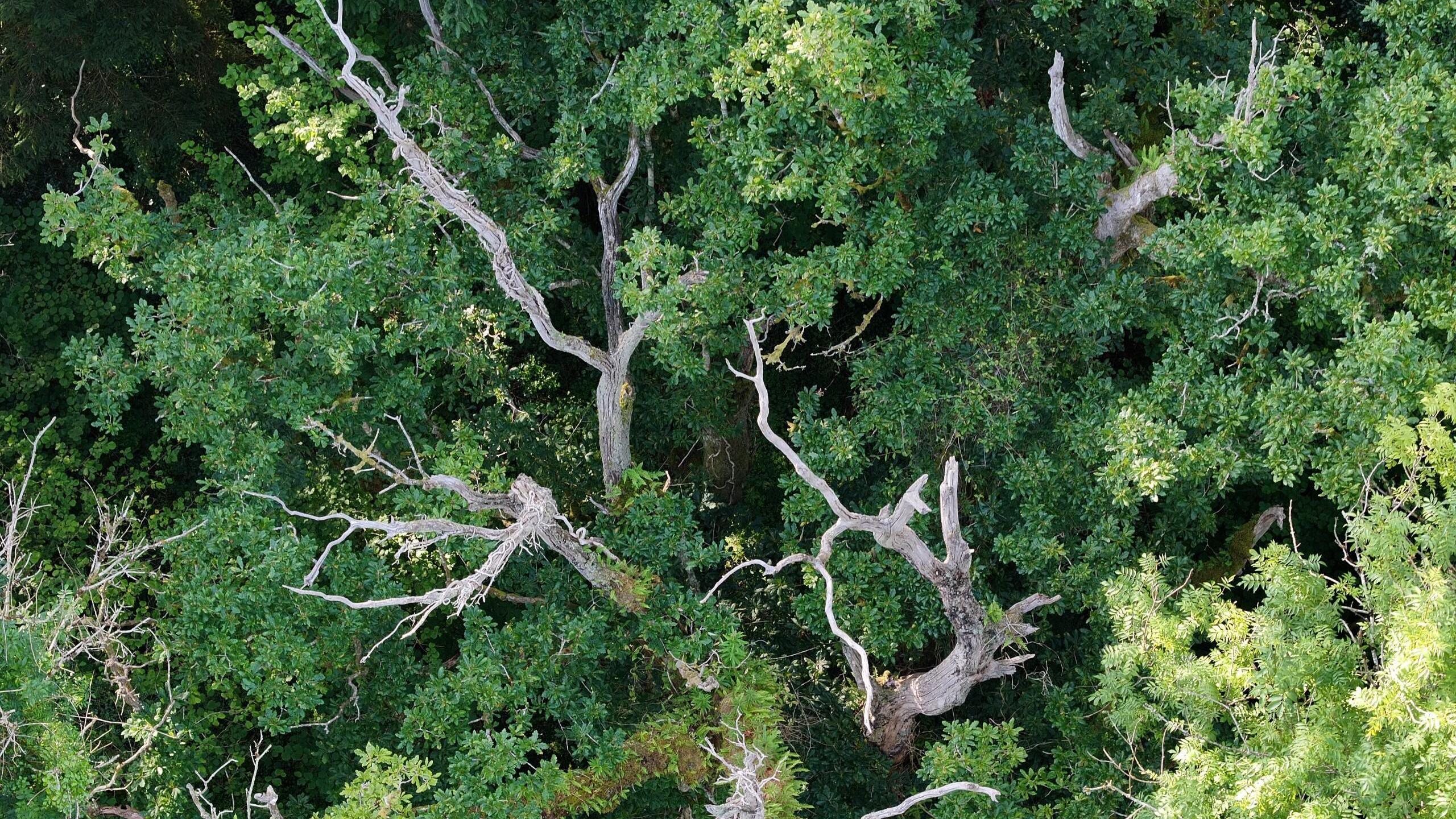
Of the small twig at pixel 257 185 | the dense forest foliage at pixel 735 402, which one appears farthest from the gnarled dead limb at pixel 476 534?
the small twig at pixel 257 185

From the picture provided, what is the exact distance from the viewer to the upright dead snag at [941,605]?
8.72m

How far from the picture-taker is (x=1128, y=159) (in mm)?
10375

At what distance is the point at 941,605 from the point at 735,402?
3.04m

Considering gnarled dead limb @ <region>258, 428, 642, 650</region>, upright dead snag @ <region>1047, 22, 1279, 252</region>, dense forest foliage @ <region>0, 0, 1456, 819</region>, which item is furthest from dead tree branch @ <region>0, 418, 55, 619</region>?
upright dead snag @ <region>1047, 22, 1279, 252</region>

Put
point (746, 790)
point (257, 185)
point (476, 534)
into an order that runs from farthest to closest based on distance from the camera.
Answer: point (257, 185) → point (476, 534) → point (746, 790)

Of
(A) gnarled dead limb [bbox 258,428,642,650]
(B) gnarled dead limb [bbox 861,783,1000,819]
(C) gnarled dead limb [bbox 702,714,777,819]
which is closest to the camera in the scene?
(B) gnarled dead limb [bbox 861,783,1000,819]

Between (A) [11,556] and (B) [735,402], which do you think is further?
(B) [735,402]

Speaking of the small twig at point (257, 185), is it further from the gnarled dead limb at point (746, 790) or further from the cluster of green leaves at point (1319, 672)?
the cluster of green leaves at point (1319, 672)

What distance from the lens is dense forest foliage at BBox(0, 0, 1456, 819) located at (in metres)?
8.94

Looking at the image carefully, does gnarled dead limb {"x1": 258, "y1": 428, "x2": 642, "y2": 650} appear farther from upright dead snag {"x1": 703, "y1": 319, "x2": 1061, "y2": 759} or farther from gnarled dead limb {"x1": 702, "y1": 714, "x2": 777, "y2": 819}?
gnarled dead limb {"x1": 702, "y1": 714, "x2": 777, "y2": 819}

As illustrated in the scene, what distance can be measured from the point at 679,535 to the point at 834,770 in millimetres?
2509

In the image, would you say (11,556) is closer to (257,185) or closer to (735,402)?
(257,185)

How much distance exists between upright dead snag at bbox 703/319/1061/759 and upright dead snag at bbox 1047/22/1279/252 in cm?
244

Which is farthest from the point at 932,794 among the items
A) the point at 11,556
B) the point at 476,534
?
the point at 11,556
